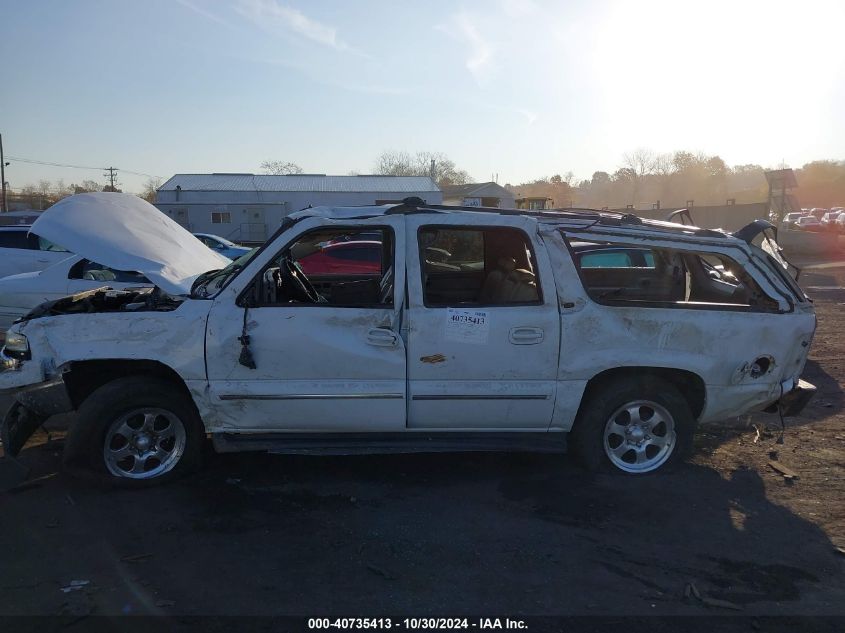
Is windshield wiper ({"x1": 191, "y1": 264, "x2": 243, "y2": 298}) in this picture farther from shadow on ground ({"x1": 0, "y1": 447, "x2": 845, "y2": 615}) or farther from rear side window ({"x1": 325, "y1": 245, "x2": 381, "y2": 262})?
rear side window ({"x1": 325, "y1": 245, "x2": 381, "y2": 262})

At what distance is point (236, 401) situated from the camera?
430 cm

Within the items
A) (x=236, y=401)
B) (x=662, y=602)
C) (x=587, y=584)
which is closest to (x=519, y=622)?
(x=587, y=584)

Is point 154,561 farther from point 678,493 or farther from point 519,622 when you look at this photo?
point 678,493

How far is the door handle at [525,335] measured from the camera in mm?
4324

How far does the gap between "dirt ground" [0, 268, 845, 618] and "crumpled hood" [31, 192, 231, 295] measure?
148 centimetres

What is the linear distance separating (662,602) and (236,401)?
2.79 metres

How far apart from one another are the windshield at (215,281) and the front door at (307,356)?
0.12 metres

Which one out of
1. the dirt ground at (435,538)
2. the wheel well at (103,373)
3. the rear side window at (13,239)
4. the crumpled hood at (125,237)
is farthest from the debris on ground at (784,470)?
the rear side window at (13,239)

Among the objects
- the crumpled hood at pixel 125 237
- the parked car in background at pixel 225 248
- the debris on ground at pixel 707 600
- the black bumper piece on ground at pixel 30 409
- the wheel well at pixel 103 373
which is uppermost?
the crumpled hood at pixel 125 237

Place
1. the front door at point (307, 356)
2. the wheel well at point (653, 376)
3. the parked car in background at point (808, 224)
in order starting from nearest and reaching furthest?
the front door at point (307, 356) → the wheel well at point (653, 376) → the parked car in background at point (808, 224)

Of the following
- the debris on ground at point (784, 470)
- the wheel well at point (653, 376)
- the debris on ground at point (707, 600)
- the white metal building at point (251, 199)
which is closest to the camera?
the debris on ground at point (707, 600)

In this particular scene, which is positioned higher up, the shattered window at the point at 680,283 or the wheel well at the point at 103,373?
the shattered window at the point at 680,283

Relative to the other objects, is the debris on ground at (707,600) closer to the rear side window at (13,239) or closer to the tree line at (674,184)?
the rear side window at (13,239)

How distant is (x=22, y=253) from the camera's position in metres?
10.8
